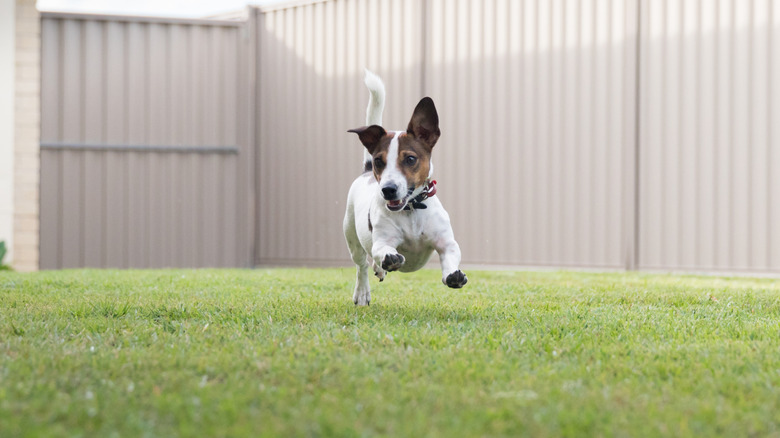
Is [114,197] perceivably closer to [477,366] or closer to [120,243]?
[120,243]

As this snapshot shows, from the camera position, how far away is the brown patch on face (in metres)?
3.88

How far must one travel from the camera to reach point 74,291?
510cm

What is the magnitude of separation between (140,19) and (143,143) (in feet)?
5.06

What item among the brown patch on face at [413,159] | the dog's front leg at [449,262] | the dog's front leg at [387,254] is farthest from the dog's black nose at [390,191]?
the dog's front leg at [449,262]

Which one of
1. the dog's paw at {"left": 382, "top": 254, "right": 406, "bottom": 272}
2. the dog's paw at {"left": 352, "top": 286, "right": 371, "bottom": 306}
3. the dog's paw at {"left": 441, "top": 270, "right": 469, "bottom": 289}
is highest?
the dog's paw at {"left": 382, "top": 254, "right": 406, "bottom": 272}

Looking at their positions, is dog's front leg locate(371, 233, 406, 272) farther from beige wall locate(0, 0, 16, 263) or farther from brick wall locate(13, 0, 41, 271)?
beige wall locate(0, 0, 16, 263)

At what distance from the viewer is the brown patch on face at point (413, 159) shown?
3.88 m

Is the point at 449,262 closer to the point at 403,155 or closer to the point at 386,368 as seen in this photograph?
the point at 403,155

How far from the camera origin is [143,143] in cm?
1034

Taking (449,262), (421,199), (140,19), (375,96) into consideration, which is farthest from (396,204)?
(140,19)

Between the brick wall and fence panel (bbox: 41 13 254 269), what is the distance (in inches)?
4.7

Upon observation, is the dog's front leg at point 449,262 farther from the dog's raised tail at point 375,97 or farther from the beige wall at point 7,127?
the beige wall at point 7,127

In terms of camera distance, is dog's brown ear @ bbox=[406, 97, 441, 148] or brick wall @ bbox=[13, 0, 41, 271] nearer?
dog's brown ear @ bbox=[406, 97, 441, 148]

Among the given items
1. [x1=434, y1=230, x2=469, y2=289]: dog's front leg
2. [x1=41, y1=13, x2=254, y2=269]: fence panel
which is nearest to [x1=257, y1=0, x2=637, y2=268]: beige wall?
[x1=41, y1=13, x2=254, y2=269]: fence panel
